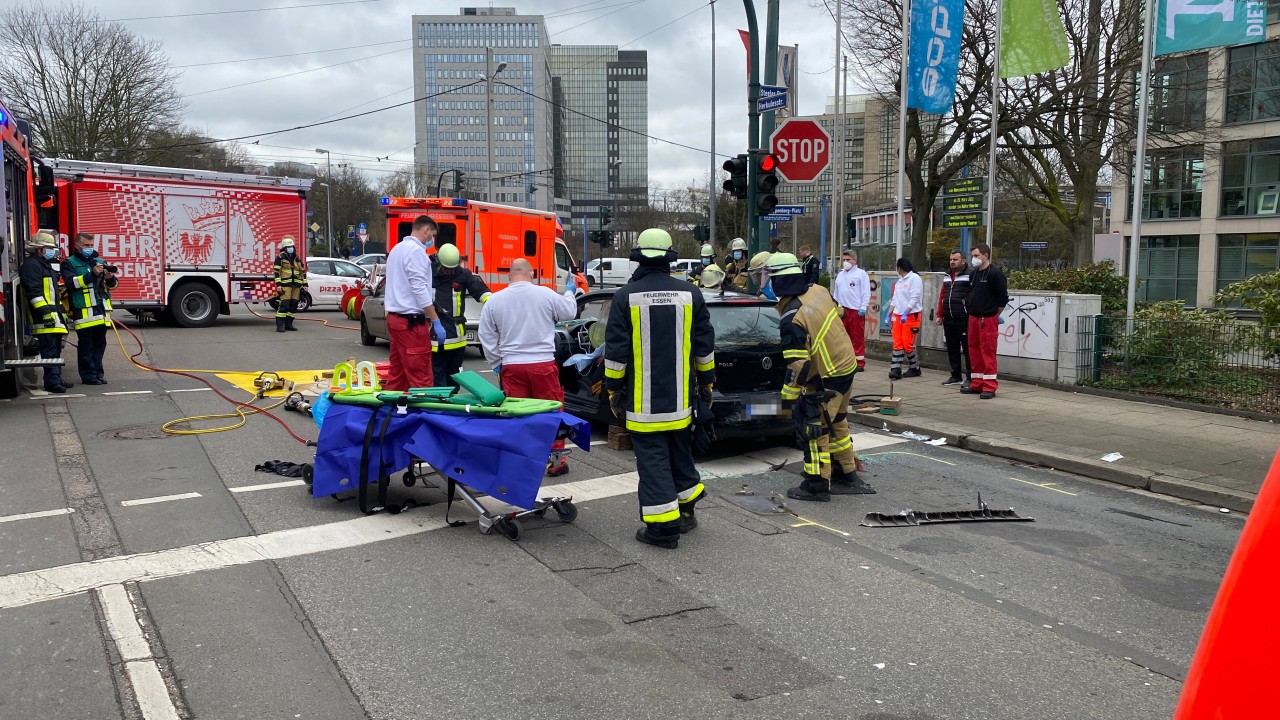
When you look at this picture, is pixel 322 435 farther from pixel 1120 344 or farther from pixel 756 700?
pixel 1120 344

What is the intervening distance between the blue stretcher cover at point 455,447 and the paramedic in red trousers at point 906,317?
8672 millimetres

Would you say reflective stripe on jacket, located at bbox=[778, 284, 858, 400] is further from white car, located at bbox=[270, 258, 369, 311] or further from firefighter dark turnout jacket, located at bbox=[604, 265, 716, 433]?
white car, located at bbox=[270, 258, 369, 311]

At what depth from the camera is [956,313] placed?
504 inches

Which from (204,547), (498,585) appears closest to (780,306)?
(498,585)

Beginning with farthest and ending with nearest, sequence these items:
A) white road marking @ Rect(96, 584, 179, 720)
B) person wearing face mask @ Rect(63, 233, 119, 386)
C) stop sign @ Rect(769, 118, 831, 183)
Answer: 1. stop sign @ Rect(769, 118, 831, 183)
2. person wearing face mask @ Rect(63, 233, 119, 386)
3. white road marking @ Rect(96, 584, 179, 720)

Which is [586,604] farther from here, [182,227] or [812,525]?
[182,227]

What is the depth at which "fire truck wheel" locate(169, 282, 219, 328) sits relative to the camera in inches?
A: 736

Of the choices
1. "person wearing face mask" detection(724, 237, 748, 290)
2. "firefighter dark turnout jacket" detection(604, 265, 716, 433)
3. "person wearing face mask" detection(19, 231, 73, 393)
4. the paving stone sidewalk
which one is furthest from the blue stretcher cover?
"person wearing face mask" detection(724, 237, 748, 290)

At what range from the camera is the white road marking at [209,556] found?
488cm

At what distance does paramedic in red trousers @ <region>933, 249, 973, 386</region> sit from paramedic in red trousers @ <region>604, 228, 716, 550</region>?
295 inches

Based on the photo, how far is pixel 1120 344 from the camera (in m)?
12.3

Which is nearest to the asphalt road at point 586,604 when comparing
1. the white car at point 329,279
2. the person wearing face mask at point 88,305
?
the person wearing face mask at point 88,305

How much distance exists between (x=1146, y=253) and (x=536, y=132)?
57.3 m

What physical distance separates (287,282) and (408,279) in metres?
11.4
